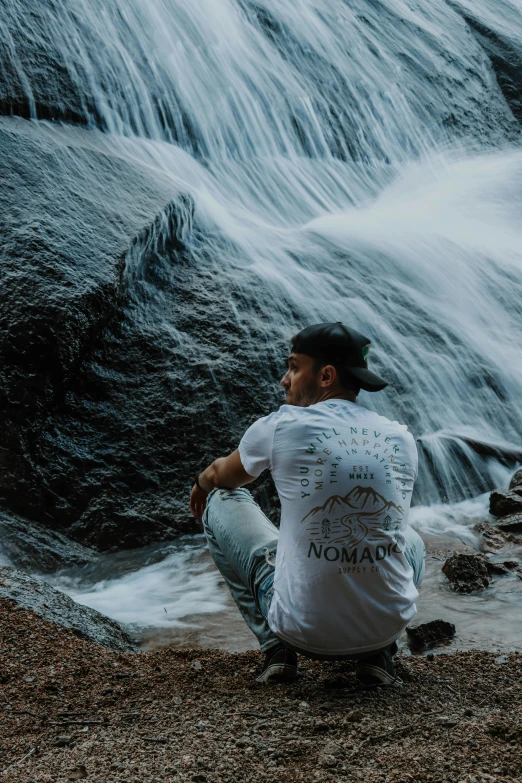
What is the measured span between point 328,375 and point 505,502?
13.4ft

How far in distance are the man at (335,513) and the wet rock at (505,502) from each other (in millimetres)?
3792

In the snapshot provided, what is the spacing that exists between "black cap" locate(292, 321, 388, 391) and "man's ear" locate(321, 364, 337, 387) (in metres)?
0.02

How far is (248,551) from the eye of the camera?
304 cm

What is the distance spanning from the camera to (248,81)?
11516mm

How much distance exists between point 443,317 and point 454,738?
6756 mm

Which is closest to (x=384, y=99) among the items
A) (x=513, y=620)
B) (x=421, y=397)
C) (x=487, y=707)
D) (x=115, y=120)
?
(x=115, y=120)

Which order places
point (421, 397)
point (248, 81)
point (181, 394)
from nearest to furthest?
1. point (181, 394)
2. point (421, 397)
3. point (248, 81)

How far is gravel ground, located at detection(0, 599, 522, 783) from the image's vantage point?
209 centimetres

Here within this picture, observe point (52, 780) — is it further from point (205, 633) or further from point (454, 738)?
point (205, 633)

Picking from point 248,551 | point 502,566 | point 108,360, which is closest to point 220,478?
point 248,551

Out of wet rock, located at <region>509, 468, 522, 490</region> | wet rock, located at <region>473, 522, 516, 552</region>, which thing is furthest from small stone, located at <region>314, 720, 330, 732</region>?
wet rock, located at <region>509, 468, 522, 490</region>

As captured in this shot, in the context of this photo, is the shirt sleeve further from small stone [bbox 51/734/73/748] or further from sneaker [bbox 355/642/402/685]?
small stone [bbox 51/734/73/748]

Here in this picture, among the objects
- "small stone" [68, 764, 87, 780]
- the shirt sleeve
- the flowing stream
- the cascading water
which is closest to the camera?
"small stone" [68, 764, 87, 780]

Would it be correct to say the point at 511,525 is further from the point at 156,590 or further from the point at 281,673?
the point at 281,673
